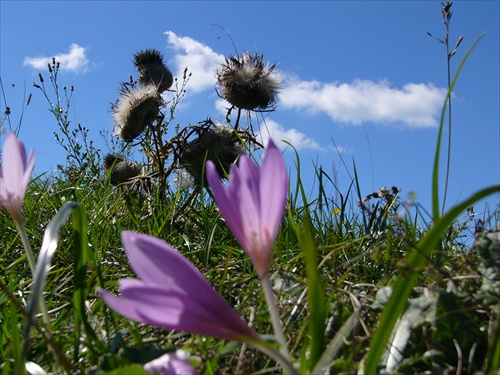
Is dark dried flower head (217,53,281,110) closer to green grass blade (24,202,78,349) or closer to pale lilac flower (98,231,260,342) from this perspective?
green grass blade (24,202,78,349)

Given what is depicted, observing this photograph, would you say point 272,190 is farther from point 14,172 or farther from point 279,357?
point 14,172

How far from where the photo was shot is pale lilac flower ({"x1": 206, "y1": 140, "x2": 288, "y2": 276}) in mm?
686

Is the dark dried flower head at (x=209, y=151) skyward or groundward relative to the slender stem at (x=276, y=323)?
skyward

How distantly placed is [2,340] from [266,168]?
0.77m

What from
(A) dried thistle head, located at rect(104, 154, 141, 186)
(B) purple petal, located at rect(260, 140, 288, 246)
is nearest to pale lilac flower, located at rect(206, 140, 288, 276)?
(B) purple petal, located at rect(260, 140, 288, 246)

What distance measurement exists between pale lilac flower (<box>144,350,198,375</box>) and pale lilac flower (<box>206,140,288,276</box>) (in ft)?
0.52

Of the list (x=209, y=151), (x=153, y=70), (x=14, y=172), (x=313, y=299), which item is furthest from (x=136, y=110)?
(x=313, y=299)

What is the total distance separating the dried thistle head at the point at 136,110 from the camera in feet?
12.3

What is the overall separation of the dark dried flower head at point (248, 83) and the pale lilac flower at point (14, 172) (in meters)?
2.83

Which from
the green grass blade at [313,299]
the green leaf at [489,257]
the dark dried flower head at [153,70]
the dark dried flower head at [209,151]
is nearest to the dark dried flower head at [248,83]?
the dark dried flower head at [209,151]

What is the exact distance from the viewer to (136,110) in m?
3.74

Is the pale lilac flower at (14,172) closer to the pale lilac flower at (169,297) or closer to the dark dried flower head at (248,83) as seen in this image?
the pale lilac flower at (169,297)

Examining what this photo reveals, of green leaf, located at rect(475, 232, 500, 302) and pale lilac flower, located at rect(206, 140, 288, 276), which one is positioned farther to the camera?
green leaf, located at rect(475, 232, 500, 302)

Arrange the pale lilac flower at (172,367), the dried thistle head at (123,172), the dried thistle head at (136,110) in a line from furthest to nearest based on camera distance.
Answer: the dried thistle head at (123,172) → the dried thistle head at (136,110) → the pale lilac flower at (172,367)
